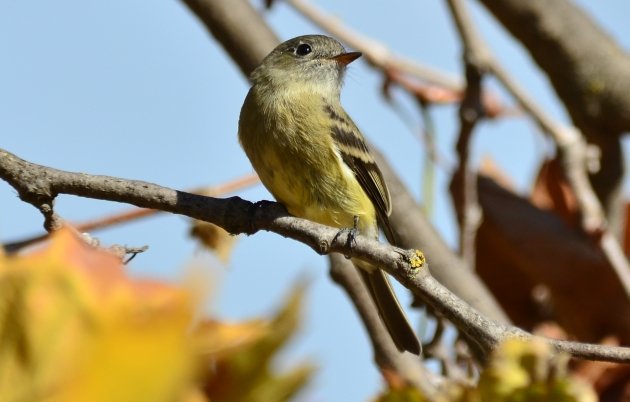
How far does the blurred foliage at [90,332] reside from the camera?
1.81ft

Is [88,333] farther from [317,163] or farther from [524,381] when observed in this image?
[317,163]

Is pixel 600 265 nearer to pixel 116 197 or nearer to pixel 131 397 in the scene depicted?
pixel 116 197

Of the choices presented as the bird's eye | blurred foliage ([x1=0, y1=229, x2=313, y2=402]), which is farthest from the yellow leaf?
the bird's eye

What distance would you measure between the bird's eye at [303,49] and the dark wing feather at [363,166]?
33.3 inches

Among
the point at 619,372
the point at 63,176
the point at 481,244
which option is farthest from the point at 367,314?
the point at 63,176

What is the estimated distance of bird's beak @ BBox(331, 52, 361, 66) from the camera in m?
4.23

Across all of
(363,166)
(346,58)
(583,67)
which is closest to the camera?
(583,67)

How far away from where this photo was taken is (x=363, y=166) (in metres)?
3.84

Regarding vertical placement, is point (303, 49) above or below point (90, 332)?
below

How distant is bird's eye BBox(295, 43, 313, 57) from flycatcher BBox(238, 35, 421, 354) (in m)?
0.52

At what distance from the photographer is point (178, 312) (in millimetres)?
576

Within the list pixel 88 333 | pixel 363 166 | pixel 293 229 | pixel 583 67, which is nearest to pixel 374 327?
pixel 293 229

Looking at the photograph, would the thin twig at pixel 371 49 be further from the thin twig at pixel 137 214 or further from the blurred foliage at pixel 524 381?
the blurred foliage at pixel 524 381

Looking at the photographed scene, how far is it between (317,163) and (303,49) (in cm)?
120
